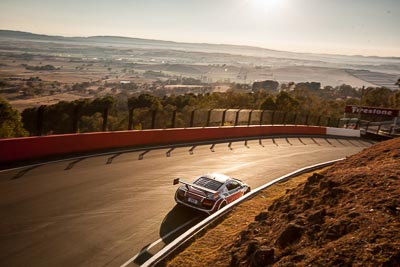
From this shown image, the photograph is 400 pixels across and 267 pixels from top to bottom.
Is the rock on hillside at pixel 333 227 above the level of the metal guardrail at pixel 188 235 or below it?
above

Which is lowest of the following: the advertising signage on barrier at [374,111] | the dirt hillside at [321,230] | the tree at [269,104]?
the tree at [269,104]

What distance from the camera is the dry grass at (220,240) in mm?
7250

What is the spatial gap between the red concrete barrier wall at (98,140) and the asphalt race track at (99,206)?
125 cm

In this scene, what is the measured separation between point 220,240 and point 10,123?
2669 cm

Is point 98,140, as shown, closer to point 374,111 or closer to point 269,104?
point 374,111

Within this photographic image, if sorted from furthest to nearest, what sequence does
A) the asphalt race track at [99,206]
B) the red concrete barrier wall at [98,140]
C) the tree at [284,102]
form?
1. the tree at [284,102]
2. the red concrete barrier wall at [98,140]
3. the asphalt race track at [99,206]

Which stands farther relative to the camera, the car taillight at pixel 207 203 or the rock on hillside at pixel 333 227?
the car taillight at pixel 207 203

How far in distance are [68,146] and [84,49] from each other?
17783 centimetres

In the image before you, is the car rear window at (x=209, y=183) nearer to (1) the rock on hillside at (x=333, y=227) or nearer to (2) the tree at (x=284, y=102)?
(1) the rock on hillside at (x=333, y=227)

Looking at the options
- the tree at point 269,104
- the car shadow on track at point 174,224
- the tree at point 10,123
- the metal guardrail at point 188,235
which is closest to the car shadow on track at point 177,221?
the car shadow on track at point 174,224

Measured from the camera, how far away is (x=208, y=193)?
10.5m

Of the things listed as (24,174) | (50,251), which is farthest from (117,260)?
(24,174)

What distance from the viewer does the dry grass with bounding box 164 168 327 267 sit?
23.8 feet

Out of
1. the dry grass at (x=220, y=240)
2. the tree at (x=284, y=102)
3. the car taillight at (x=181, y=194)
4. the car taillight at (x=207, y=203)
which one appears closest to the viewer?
the dry grass at (x=220, y=240)
